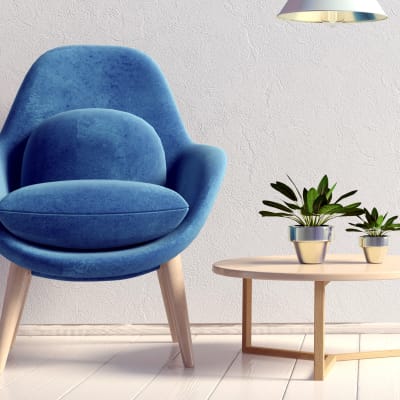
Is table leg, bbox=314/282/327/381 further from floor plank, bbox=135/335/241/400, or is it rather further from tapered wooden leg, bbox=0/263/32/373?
tapered wooden leg, bbox=0/263/32/373

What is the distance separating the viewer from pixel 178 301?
2254 millimetres

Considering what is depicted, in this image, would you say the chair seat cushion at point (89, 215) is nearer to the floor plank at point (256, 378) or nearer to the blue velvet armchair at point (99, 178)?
the blue velvet armchair at point (99, 178)

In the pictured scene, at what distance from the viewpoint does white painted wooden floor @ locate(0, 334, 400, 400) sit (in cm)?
196

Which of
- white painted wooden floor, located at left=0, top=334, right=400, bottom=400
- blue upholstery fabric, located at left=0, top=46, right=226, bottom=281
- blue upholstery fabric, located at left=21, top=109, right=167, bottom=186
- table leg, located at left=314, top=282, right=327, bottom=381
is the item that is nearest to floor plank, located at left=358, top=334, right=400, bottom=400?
white painted wooden floor, located at left=0, top=334, right=400, bottom=400

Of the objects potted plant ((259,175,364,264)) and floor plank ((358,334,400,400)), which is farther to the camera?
potted plant ((259,175,364,264))

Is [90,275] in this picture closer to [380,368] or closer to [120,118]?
[120,118]

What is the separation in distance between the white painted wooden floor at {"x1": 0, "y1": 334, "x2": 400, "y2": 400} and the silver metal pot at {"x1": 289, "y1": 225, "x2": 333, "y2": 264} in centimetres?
29

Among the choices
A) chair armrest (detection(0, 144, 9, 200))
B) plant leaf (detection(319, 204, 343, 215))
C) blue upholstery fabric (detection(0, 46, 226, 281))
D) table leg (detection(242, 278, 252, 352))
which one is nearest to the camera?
plant leaf (detection(319, 204, 343, 215))

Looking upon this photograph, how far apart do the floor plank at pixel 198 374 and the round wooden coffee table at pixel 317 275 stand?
0.13 metres

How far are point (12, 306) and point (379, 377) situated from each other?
953 mm

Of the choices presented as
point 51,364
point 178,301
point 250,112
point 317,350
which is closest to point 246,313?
point 178,301

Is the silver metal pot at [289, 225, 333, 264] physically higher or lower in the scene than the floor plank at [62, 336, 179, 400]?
higher

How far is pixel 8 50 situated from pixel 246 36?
82 cm

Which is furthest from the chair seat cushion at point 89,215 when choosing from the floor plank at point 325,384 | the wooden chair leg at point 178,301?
the floor plank at point 325,384
